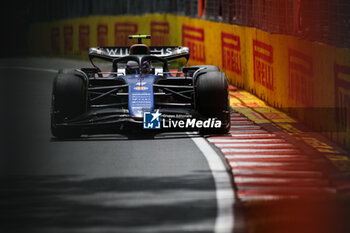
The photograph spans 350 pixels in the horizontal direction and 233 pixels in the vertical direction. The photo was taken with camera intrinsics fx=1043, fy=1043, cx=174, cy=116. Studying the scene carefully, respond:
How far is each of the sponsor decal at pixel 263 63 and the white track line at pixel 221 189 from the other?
593cm

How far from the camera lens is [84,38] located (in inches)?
1432

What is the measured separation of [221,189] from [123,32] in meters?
24.8

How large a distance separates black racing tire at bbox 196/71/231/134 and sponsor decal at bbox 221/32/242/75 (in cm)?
887

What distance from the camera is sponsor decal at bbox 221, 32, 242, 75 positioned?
976 inches

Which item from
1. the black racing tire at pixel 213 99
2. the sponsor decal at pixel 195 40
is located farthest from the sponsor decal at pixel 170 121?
the sponsor decal at pixel 195 40

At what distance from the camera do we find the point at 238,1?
25922 millimetres

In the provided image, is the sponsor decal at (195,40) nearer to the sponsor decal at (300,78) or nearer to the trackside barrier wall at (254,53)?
the trackside barrier wall at (254,53)

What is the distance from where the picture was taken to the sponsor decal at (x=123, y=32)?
35.3m

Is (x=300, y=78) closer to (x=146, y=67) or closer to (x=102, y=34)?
(x=146, y=67)

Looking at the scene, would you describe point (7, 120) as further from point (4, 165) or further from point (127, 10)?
point (127, 10)

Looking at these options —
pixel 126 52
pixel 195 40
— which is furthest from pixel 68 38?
pixel 126 52

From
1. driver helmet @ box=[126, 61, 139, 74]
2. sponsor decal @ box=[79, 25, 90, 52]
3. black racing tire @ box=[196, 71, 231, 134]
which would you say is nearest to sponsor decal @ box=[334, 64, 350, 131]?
black racing tire @ box=[196, 71, 231, 134]

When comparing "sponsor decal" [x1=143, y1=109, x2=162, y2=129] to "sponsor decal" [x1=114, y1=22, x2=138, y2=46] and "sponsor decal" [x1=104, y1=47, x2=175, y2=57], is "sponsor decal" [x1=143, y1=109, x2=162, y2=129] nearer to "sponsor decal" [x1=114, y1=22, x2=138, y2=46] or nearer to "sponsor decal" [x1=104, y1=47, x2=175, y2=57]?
"sponsor decal" [x1=104, y1=47, x2=175, y2=57]

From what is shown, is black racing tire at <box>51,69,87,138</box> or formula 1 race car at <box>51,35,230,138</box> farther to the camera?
black racing tire at <box>51,69,87,138</box>
